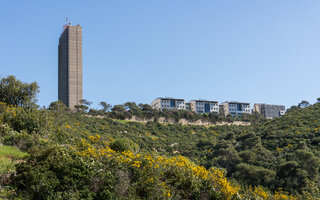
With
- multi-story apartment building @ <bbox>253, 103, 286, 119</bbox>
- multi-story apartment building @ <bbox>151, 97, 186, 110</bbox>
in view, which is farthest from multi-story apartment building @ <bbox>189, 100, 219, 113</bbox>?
multi-story apartment building @ <bbox>253, 103, 286, 119</bbox>

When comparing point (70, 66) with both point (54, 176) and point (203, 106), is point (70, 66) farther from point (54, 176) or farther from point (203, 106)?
point (54, 176)

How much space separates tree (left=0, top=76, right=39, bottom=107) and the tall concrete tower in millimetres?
79580

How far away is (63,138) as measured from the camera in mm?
14328

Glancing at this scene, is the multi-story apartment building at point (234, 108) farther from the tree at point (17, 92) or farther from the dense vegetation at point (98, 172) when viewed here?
the tree at point (17, 92)

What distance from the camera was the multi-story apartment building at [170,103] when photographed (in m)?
110

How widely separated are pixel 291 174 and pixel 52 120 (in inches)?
776

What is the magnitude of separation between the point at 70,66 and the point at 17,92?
8427cm

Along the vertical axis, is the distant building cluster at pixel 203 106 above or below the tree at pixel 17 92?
above

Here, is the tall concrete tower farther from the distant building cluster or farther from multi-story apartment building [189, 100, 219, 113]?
multi-story apartment building [189, 100, 219, 113]

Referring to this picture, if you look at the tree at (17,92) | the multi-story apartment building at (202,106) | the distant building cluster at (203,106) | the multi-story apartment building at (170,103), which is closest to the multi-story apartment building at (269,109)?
the distant building cluster at (203,106)

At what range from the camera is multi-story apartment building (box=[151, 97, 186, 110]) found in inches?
4328

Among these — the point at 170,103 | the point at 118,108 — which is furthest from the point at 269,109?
the point at 118,108

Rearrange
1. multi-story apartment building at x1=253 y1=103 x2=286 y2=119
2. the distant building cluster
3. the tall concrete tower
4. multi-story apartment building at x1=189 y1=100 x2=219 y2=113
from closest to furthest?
1. the tall concrete tower
2. the distant building cluster
3. multi-story apartment building at x1=189 y1=100 x2=219 y2=113
4. multi-story apartment building at x1=253 y1=103 x2=286 y2=119

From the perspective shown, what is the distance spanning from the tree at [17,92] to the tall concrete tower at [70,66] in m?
79.6
